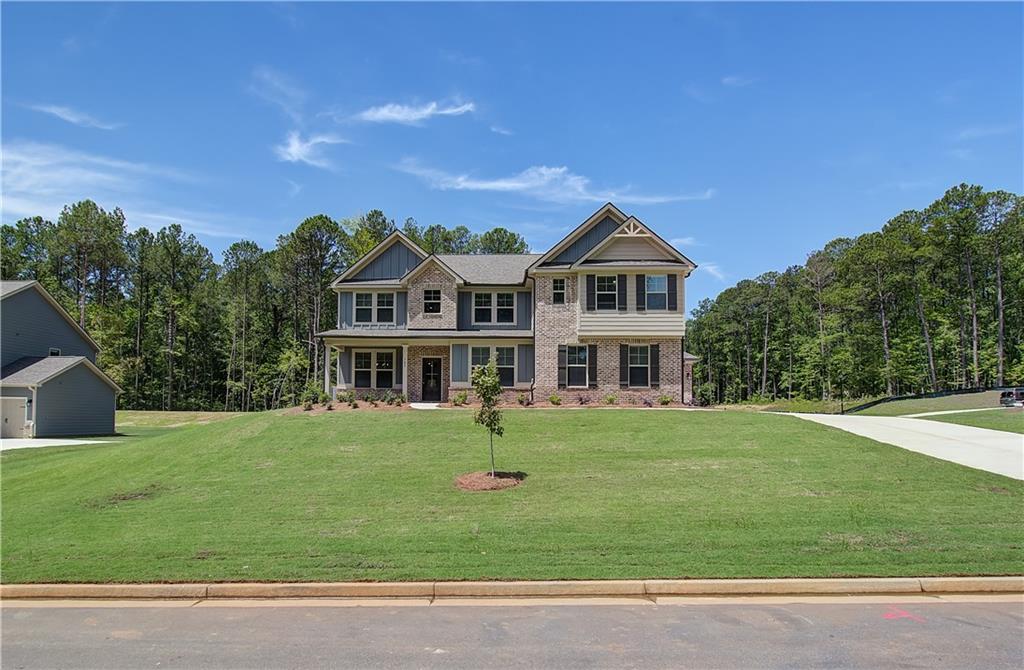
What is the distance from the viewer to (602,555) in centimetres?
894

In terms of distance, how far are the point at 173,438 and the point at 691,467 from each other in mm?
15093

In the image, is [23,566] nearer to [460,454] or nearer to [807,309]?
[460,454]

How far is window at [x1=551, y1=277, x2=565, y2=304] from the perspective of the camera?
26906 mm

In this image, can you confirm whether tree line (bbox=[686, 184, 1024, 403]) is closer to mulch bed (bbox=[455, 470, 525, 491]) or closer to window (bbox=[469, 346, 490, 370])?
window (bbox=[469, 346, 490, 370])

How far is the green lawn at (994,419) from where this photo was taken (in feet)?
70.1

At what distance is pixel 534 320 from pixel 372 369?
7.90 meters

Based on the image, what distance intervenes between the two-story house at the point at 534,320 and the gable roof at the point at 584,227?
0.04 m

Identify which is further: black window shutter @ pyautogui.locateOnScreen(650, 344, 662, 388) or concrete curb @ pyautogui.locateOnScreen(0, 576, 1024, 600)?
black window shutter @ pyautogui.locateOnScreen(650, 344, 662, 388)

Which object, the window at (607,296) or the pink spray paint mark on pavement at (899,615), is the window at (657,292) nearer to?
the window at (607,296)

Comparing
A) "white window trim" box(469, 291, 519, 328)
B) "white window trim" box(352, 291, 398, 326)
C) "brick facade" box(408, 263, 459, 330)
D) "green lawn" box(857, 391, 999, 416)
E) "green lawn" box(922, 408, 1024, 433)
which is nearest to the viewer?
"green lawn" box(922, 408, 1024, 433)

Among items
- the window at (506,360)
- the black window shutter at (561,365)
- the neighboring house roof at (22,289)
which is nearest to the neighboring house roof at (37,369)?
the neighboring house roof at (22,289)

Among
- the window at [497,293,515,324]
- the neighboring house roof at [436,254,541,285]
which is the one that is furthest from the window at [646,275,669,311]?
the window at [497,293,515,324]

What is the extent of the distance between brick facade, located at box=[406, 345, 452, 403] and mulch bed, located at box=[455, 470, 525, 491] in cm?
1479

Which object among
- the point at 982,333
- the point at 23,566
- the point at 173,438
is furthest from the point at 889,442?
the point at 982,333
